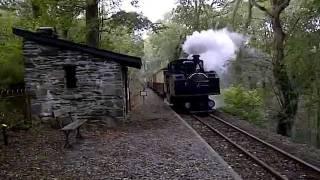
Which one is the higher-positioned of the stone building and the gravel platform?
the stone building

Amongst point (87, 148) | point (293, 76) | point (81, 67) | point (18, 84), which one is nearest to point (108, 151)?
point (87, 148)

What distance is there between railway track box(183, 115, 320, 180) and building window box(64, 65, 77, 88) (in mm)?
4784

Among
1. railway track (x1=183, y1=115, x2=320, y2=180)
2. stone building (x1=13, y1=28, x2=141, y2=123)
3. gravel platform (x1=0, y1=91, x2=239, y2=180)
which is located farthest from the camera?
stone building (x1=13, y1=28, x2=141, y2=123)

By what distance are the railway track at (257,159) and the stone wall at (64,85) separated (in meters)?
3.69

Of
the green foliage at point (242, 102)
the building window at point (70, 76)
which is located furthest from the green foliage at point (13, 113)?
the green foliage at point (242, 102)

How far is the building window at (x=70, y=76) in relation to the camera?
14.9 metres

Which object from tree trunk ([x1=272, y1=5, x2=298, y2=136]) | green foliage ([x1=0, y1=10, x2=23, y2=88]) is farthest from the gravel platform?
tree trunk ([x1=272, y1=5, x2=298, y2=136])

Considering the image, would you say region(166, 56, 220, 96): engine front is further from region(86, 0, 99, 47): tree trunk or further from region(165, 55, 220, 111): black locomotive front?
region(86, 0, 99, 47): tree trunk

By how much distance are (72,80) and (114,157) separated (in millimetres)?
6162

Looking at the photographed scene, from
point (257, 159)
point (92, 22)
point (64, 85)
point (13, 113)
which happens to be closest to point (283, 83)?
point (92, 22)

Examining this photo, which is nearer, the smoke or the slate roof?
the slate roof

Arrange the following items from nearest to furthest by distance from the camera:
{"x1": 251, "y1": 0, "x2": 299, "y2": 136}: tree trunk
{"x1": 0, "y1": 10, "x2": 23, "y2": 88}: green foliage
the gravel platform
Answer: the gravel platform < {"x1": 0, "y1": 10, "x2": 23, "y2": 88}: green foliage < {"x1": 251, "y1": 0, "x2": 299, "y2": 136}: tree trunk

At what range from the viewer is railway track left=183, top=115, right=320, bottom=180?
830cm

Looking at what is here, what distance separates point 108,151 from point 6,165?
97.8 inches
